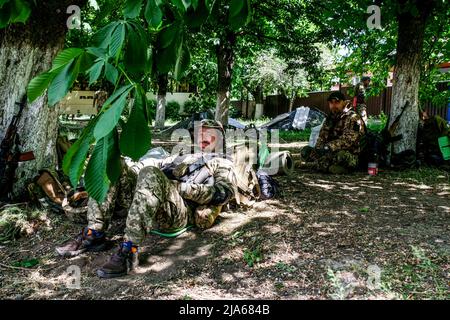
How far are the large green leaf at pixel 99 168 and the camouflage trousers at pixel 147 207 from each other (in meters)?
2.05

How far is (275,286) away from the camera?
Result: 2789 mm

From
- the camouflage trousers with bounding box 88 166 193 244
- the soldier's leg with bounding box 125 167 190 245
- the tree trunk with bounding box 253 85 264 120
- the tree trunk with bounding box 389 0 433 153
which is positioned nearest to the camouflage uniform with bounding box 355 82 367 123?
the tree trunk with bounding box 389 0 433 153

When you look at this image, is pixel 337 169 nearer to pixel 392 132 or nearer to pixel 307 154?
pixel 307 154

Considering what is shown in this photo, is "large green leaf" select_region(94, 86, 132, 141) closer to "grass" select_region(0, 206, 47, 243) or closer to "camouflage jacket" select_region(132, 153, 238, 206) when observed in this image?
"camouflage jacket" select_region(132, 153, 238, 206)

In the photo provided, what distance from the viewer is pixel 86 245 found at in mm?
3496

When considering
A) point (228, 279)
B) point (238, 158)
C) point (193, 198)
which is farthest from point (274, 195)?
point (228, 279)

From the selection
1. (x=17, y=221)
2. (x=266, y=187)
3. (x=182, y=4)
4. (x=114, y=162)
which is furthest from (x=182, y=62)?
(x=266, y=187)

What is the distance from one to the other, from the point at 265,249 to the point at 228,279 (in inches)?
21.6

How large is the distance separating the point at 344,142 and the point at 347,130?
0.64 feet

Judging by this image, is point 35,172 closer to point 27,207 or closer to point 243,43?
point 27,207

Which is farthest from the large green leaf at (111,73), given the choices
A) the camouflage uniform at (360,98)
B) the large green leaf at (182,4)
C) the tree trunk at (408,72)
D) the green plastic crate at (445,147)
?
the camouflage uniform at (360,98)

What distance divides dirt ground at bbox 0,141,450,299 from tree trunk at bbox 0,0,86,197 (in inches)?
35.6

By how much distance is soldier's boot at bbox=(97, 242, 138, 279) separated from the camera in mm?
3045

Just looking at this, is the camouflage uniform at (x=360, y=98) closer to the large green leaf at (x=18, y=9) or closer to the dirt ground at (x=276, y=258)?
the dirt ground at (x=276, y=258)
